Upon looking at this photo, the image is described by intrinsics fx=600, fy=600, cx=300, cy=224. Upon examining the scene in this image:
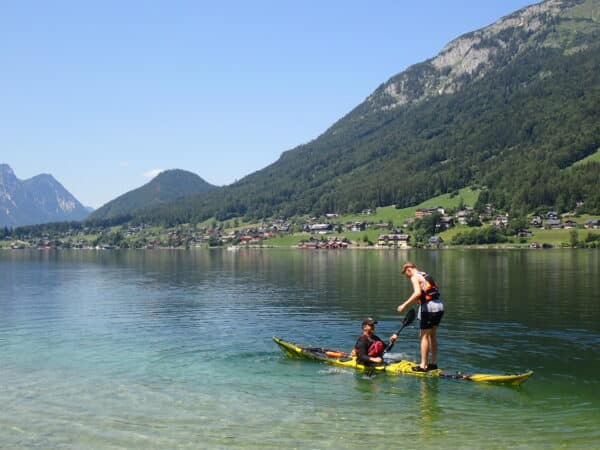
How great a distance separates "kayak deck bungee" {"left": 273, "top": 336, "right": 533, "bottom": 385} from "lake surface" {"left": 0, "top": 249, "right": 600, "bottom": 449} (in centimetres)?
39

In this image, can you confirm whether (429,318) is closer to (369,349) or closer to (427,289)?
(427,289)

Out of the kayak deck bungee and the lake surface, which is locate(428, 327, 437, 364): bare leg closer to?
the kayak deck bungee

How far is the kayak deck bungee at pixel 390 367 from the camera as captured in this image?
22.1 meters

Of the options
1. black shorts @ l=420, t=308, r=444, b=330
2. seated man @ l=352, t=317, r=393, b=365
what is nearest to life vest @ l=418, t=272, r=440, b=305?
black shorts @ l=420, t=308, r=444, b=330

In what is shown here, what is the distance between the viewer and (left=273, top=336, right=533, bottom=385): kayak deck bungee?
22.1m

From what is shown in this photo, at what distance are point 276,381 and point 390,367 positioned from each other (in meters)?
4.69

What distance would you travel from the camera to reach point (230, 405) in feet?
66.9

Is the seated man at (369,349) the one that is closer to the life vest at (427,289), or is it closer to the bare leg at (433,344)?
the bare leg at (433,344)

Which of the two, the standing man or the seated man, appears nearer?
the standing man

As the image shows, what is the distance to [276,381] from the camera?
23.8 metres

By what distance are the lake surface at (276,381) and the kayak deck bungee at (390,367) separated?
387 mm

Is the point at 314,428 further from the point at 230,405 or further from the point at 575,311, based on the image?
the point at 575,311

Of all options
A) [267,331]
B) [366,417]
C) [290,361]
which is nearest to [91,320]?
[267,331]

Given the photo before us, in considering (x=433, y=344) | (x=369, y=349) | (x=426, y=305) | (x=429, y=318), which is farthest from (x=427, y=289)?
(x=369, y=349)
